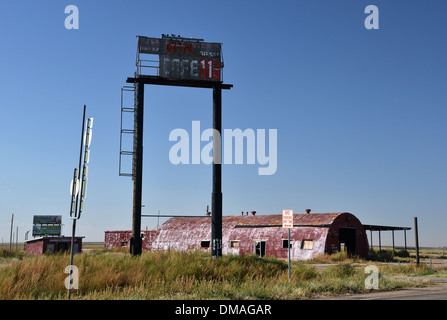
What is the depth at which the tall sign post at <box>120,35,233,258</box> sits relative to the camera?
26484mm

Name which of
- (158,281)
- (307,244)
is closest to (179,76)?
(158,281)

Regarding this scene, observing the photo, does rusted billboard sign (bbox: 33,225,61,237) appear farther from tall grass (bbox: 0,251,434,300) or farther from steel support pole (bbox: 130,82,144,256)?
tall grass (bbox: 0,251,434,300)

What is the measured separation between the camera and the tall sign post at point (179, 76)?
26484 mm

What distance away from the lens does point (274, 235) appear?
43.2 m

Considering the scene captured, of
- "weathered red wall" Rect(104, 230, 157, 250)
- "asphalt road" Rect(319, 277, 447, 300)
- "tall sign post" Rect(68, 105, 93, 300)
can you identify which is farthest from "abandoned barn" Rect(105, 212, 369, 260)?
"tall sign post" Rect(68, 105, 93, 300)

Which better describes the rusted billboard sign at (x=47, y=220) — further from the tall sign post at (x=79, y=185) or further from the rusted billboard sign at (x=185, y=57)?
the tall sign post at (x=79, y=185)

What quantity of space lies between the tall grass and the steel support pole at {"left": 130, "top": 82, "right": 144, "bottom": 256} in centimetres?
510

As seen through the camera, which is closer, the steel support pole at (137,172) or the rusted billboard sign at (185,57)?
the steel support pole at (137,172)

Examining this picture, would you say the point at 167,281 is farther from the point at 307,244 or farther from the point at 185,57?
the point at 307,244

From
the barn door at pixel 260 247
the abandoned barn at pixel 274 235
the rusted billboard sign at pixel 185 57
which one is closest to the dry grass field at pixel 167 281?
the rusted billboard sign at pixel 185 57

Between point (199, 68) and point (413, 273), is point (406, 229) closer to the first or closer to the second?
point (413, 273)

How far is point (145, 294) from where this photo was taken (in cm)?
1395
